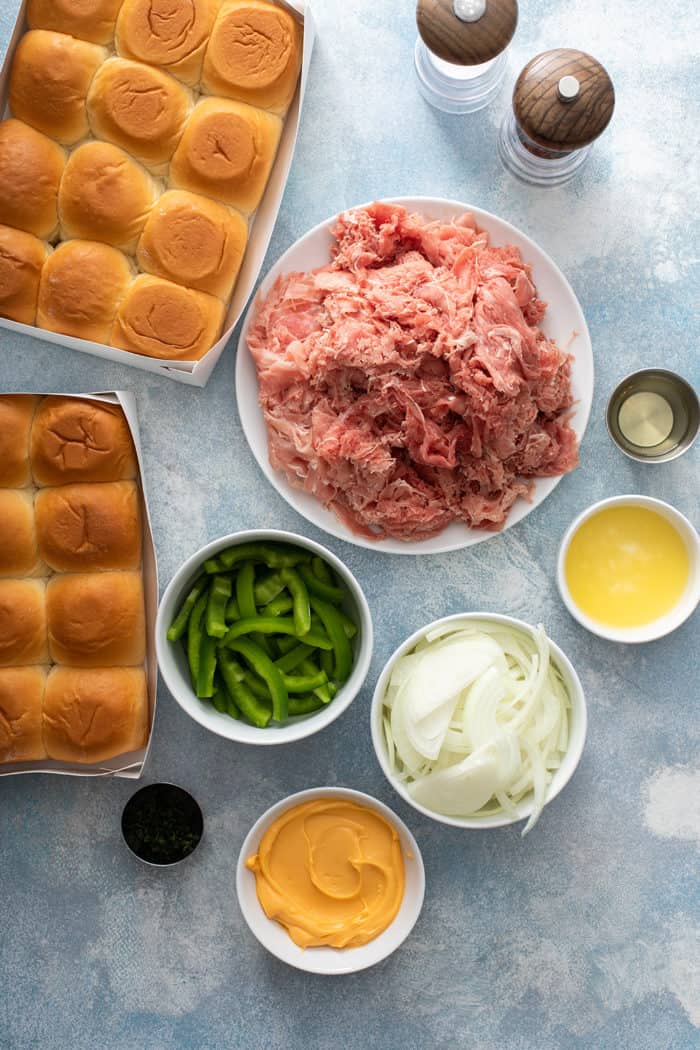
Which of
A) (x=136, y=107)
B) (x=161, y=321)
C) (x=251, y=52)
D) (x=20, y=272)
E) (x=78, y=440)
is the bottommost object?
(x=78, y=440)

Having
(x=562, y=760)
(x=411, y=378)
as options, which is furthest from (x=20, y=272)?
(x=562, y=760)

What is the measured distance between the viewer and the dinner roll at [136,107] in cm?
236

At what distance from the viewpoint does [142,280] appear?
241 cm

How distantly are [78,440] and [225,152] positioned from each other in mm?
923

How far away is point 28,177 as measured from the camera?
93.0 inches

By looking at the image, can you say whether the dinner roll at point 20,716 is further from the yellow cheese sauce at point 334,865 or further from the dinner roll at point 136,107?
the dinner roll at point 136,107

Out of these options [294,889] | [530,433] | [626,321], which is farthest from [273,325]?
[294,889]

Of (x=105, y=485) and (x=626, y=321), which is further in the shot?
(x=626, y=321)

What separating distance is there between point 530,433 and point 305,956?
1.63 meters

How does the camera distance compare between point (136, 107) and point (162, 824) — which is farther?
point (162, 824)

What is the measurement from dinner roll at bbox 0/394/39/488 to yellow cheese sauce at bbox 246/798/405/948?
1.26 m

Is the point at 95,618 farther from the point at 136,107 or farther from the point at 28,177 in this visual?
the point at 136,107

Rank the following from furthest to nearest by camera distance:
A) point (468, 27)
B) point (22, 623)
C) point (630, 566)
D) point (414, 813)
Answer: point (414, 813) → point (630, 566) → point (22, 623) → point (468, 27)

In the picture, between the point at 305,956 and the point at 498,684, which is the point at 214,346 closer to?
the point at 498,684
